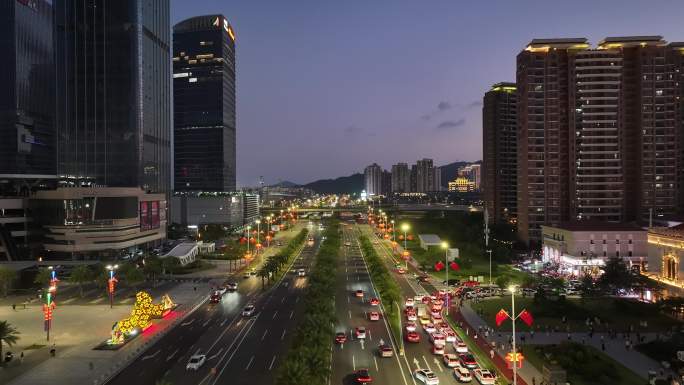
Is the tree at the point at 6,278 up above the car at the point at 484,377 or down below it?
above

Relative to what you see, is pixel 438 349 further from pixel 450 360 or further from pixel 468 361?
pixel 468 361

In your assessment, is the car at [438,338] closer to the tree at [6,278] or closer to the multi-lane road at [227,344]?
the multi-lane road at [227,344]

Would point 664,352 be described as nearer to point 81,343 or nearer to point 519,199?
point 81,343

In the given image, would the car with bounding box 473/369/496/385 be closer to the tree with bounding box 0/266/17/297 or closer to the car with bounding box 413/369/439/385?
the car with bounding box 413/369/439/385

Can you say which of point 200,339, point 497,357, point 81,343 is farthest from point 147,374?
point 497,357

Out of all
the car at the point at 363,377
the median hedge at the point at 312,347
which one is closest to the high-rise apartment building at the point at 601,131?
the median hedge at the point at 312,347

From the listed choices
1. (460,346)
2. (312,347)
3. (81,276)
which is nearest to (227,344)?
(312,347)
